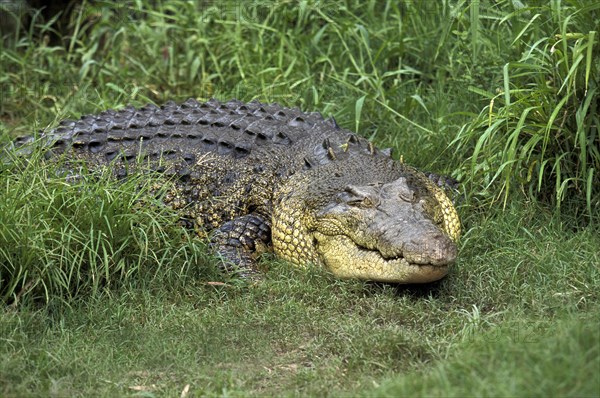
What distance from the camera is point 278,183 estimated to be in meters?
5.96

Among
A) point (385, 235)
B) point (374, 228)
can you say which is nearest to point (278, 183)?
point (374, 228)

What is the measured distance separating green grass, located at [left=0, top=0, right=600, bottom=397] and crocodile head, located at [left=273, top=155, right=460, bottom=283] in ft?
0.45

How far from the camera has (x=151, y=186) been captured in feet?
18.6

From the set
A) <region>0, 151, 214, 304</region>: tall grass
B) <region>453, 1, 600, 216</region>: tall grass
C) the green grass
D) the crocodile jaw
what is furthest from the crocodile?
<region>453, 1, 600, 216</region>: tall grass

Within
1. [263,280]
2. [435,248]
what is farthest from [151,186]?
[435,248]

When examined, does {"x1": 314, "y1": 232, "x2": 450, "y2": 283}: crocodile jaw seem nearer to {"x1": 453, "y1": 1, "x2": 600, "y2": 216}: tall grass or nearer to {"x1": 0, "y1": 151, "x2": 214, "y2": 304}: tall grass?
{"x1": 0, "y1": 151, "x2": 214, "y2": 304}: tall grass

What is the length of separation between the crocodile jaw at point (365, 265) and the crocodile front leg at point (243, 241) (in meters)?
0.42

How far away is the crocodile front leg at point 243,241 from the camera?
18.3 feet

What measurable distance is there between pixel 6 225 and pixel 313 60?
3.51 m

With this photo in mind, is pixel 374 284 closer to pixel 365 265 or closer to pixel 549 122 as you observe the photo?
pixel 365 265

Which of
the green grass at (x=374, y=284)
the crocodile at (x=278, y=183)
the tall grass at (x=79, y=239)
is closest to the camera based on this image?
the green grass at (x=374, y=284)

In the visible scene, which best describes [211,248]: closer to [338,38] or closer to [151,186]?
[151,186]

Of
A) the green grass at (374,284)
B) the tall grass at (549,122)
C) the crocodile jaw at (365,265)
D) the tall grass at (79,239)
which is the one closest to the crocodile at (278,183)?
the crocodile jaw at (365,265)

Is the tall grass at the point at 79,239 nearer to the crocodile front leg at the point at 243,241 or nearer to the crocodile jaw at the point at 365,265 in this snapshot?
the crocodile front leg at the point at 243,241
